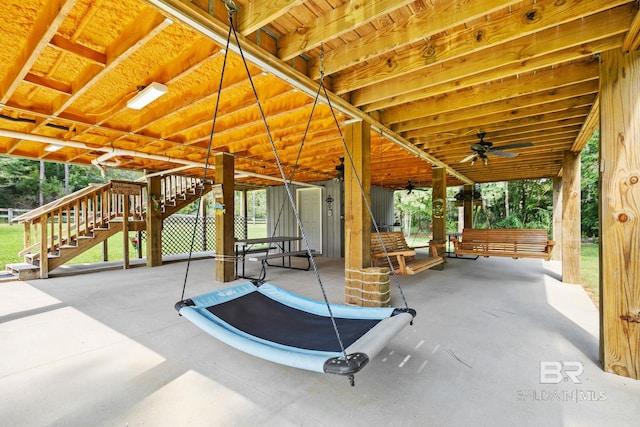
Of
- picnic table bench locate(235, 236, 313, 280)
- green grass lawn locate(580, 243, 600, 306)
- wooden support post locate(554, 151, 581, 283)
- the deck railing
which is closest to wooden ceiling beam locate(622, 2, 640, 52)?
green grass lawn locate(580, 243, 600, 306)

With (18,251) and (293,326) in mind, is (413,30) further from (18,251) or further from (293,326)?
(18,251)

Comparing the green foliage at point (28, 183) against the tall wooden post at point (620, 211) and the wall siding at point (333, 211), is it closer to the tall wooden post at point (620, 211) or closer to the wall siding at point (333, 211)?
the wall siding at point (333, 211)

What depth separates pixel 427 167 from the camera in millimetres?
7066

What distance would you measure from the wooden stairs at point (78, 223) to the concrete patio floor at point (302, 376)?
83.6 inches

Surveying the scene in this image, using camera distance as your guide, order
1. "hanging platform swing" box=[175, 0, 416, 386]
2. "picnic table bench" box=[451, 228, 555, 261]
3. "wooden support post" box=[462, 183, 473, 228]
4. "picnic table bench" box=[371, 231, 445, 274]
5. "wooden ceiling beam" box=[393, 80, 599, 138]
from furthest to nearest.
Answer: "wooden support post" box=[462, 183, 473, 228] < "picnic table bench" box=[451, 228, 555, 261] < "picnic table bench" box=[371, 231, 445, 274] < "wooden ceiling beam" box=[393, 80, 599, 138] < "hanging platform swing" box=[175, 0, 416, 386]

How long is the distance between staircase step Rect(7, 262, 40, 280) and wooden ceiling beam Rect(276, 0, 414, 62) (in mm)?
6201

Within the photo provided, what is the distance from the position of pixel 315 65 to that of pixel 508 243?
5.08 meters

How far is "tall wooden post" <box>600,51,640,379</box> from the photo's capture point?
2021 millimetres

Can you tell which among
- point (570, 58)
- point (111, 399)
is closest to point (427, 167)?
point (570, 58)

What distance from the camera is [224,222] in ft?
16.2

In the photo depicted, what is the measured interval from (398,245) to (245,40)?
3731 millimetres

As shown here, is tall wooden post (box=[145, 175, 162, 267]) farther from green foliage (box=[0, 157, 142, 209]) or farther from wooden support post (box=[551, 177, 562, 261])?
green foliage (box=[0, 157, 142, 209])

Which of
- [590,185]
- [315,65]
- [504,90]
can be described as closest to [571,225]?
[504,90]

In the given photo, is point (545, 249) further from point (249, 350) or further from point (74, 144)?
point (74, 144)
